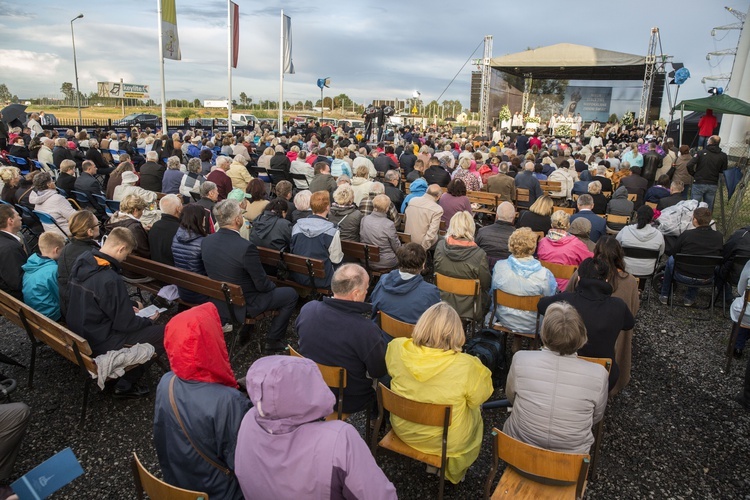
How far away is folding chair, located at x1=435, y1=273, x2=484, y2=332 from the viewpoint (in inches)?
159

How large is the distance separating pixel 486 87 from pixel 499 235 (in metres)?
22.4

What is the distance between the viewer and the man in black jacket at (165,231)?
15.7ft

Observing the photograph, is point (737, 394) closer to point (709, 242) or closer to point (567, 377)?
point (709, 242)

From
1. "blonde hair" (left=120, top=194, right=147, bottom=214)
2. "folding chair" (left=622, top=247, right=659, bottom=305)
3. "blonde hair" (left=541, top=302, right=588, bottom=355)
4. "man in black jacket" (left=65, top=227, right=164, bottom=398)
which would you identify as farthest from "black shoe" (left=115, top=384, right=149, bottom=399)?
"folding chair" (left=622, top=247, right=659, bottom=305)

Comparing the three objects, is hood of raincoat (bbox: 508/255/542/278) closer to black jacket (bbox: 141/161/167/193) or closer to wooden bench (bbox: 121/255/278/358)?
wooden bench (bbox: 121/255/278/358)

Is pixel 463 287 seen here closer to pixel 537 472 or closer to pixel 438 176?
pixel 537 472

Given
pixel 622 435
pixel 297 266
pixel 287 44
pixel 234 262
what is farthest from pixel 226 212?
pixel 287 44

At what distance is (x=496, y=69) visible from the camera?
26094mm

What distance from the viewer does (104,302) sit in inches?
127

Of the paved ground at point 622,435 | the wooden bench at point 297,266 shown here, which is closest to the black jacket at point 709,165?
the paved ground at point 622,435

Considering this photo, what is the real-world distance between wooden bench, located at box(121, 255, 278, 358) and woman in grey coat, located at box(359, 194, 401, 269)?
4.86 feet

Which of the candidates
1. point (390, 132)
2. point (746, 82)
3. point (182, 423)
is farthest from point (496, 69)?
point (182, 423)

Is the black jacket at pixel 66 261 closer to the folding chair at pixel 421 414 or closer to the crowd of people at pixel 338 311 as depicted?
the crowd of people at pixel 338 311

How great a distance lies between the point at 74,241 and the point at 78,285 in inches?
23.8
